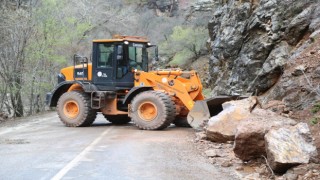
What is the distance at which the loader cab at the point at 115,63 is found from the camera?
15.6m

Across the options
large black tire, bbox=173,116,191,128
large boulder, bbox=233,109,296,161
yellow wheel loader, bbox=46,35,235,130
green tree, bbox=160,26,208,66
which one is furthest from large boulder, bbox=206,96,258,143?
green tree, bbox=160,26,208,66

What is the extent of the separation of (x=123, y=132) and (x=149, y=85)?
6.29 feet

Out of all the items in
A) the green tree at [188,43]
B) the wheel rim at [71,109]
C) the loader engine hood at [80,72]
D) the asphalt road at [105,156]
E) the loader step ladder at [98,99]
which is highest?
the green tree at [188,43]

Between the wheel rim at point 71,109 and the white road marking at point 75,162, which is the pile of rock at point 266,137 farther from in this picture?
the wheel rim at point 71,109

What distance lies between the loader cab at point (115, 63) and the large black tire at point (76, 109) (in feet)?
2.46

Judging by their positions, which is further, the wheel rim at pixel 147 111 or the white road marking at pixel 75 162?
the wheel rim at pixel 147 111

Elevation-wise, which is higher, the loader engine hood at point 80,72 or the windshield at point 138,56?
the windshield at point 138,56

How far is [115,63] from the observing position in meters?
15.7

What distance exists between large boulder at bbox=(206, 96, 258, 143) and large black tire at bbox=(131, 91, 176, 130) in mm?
2741

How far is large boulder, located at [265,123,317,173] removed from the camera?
7137mm

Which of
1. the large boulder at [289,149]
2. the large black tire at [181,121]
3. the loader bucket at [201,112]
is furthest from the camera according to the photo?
the large black tire at [181,121]

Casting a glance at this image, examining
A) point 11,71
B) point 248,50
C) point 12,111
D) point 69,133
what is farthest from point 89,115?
point 12,111

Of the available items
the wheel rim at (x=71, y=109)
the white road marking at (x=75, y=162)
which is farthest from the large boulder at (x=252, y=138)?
the wheel rim at (x=71, y=109)

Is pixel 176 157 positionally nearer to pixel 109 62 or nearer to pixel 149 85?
pixel 149 85
